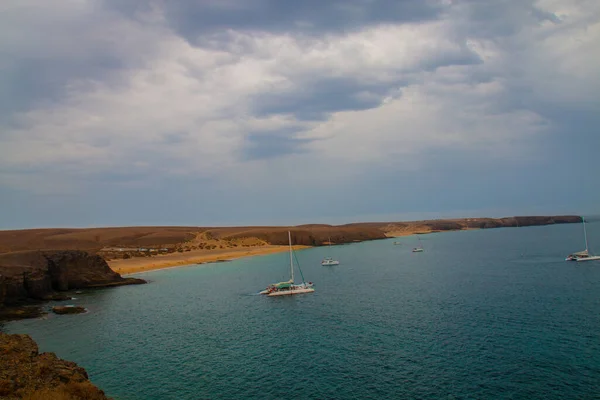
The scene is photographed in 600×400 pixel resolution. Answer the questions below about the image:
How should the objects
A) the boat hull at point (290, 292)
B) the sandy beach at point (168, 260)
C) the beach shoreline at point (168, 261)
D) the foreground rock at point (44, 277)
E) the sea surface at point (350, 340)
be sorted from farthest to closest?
the sandy beach at point (168, 260) < the beach shoreline at point (168, 261) < the boat hull at point (290, 292) < the foreground rock at point (44, 277) < the sea surface at point (350, 340)

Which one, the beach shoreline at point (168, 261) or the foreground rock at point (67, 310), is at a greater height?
the beach shoreline at point (168, 261)

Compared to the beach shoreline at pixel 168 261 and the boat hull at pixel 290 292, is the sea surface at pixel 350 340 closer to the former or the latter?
the boat hull at pixel 290 292

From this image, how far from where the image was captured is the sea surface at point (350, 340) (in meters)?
29.8

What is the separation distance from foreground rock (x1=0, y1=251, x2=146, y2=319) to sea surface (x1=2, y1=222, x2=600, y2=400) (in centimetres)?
665

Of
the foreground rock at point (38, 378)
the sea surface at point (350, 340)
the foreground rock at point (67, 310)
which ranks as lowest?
the sea surface at point (350, 340)

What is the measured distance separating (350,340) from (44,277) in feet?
196

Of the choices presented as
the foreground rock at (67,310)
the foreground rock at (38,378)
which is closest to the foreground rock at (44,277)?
the foreground rock at (67,310)

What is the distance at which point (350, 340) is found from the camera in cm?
4109

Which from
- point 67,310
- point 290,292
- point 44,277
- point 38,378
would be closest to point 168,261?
point 44,277

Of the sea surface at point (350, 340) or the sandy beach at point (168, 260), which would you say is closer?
the sea surface at point (350, 340)

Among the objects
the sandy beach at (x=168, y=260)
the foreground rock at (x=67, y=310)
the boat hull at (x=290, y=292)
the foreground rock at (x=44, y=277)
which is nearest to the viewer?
the foreground rock at (x=67, y=310)

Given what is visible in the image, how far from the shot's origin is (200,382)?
31875 millimetres

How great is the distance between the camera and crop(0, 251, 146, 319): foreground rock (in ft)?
208

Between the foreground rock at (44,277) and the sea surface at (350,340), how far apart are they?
6.65 meters
